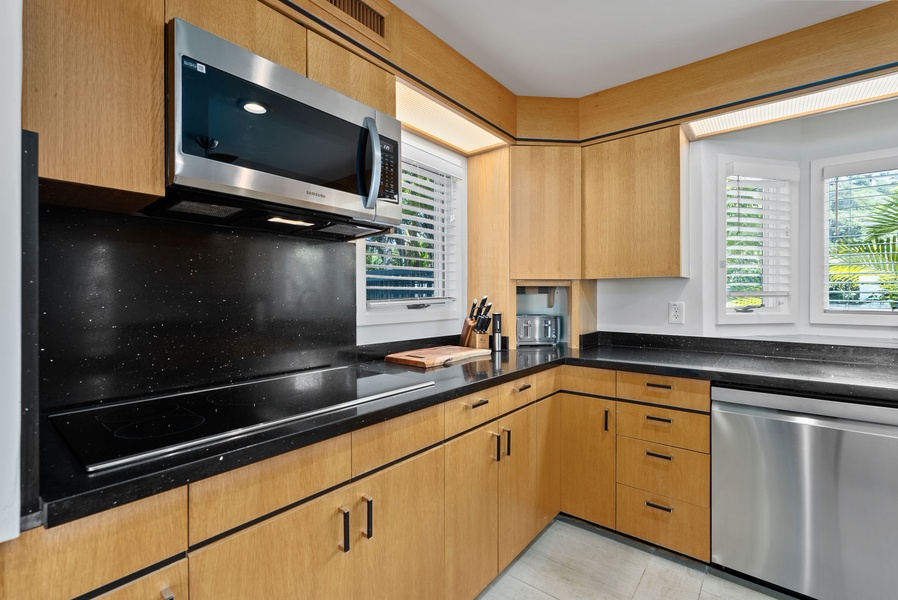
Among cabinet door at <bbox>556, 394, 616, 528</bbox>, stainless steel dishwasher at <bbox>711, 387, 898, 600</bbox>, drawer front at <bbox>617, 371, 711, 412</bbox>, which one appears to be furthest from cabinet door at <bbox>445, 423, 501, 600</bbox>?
stainless steel dishwasher at <bbox>711, 387, 898, 600</bbox>

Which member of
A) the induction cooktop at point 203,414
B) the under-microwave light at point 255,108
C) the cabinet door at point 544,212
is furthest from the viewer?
the cabinet door at point 544,212

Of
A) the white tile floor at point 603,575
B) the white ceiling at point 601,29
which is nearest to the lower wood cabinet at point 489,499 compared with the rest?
the white tile floor at point 603,575

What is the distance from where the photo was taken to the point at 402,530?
1381mm

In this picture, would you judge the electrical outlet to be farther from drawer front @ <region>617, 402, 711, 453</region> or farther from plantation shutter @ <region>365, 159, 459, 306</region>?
plantation shutter @ <region>365, 159, 459, 306</region>

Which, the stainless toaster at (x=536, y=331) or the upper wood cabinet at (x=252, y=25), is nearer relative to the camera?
the upper wood cabinet at (x=252, y=25)

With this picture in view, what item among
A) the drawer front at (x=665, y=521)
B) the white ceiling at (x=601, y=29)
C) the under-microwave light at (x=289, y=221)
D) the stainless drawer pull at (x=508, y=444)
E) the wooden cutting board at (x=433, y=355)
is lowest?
the drawer front at (x=665, y=521)

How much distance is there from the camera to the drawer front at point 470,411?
1579 mm

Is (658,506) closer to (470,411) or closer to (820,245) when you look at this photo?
(470,411)

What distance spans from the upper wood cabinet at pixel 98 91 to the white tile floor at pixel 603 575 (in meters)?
2.00

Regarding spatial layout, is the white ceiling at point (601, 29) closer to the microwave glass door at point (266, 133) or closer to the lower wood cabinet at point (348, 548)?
the microwave glass door at point (266, 133)

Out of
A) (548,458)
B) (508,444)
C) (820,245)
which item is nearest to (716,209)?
(820,245)

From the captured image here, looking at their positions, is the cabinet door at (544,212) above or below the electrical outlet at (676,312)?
above

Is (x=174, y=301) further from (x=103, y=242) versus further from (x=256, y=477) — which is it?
(x=256, y=477)

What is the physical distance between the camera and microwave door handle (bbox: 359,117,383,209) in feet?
4.88
